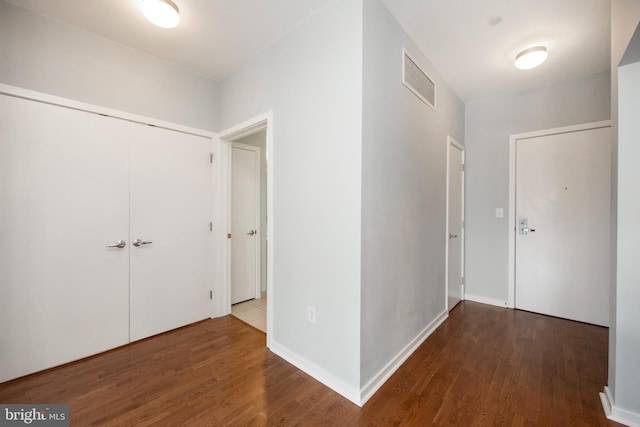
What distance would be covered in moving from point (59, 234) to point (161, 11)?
1.87m

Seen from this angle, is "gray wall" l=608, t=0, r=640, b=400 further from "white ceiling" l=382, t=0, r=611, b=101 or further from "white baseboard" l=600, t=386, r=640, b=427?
"white ceiling" l=382, t=0, r=611, b=101

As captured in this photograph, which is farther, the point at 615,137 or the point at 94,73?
the point at 94,73

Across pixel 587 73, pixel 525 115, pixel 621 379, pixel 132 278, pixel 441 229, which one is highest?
pixel 587 73

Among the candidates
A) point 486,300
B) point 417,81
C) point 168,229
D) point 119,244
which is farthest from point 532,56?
point 119,244

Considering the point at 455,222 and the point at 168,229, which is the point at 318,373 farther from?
the point at 455,222

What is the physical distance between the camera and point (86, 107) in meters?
2.17

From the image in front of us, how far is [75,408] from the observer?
5.39 ft

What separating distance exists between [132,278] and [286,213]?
163cm

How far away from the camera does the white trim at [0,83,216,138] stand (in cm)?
189

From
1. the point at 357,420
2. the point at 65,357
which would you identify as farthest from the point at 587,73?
the point at 65,357

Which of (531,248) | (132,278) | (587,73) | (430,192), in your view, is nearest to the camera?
(132,278)

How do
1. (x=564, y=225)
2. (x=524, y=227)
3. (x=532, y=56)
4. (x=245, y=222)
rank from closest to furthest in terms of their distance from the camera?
(x=532, y=56) → (x=564, y=225) → (x=524, y=227) → (x=245, y=222)

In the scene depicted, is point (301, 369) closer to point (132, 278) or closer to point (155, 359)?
point (155, 359)

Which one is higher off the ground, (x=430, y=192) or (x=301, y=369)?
(x=430, y=192)
